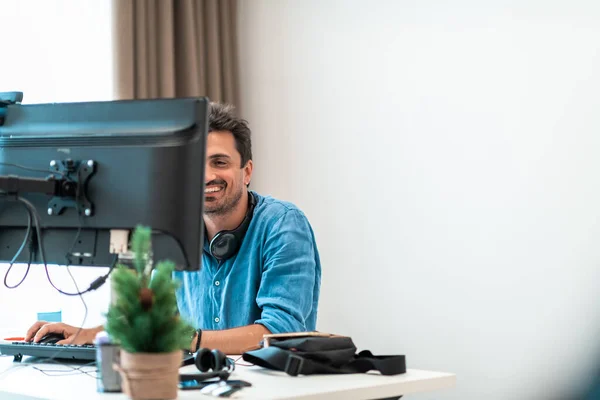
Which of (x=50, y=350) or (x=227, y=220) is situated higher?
(x=227, y=220)

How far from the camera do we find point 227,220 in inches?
89.8

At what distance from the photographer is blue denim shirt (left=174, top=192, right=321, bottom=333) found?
6.76ft

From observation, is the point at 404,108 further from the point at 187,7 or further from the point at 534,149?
the point at 187,7

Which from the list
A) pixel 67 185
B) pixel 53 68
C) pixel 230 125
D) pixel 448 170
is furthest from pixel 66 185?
pixel 448 170

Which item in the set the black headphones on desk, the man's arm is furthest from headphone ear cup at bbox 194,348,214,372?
the man's arm

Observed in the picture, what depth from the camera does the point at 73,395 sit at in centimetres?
128

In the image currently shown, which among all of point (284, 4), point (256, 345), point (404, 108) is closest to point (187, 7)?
point (284, 4)

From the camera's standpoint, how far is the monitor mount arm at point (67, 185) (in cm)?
148

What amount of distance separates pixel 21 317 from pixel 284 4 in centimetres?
180

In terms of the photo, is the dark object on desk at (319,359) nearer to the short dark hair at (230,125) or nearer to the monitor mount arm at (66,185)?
the monitor mount arm at (66,185)

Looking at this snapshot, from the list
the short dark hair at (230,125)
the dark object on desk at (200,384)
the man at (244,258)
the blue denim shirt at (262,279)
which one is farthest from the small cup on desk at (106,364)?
the short dark hair at (230,125)

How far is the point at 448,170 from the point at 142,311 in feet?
6.85

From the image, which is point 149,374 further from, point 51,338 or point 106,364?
point 51,338

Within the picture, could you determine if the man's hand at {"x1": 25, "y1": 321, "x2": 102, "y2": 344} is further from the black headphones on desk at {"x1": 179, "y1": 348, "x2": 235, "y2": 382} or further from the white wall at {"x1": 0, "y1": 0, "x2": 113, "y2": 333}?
the white wall at {"x1": 0, "y1": 0, "x2": 113, "y2": 333}
